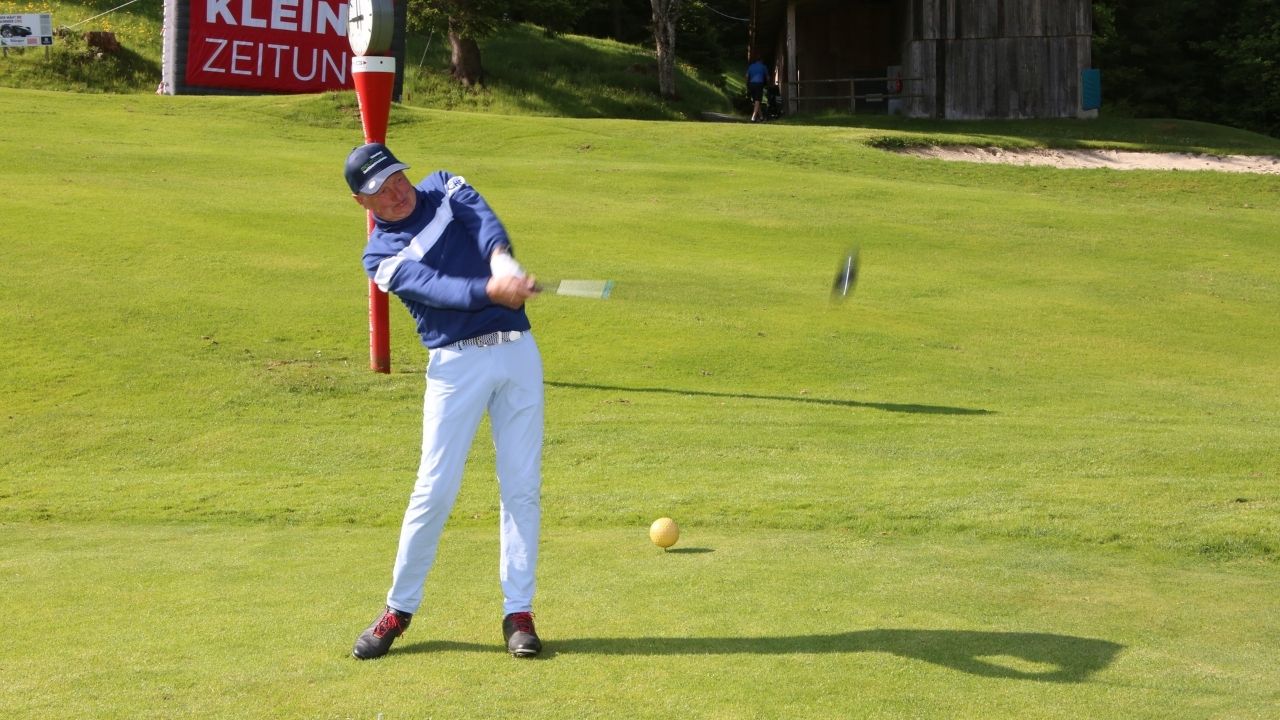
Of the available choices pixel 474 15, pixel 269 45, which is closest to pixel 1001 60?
pixel 474 15

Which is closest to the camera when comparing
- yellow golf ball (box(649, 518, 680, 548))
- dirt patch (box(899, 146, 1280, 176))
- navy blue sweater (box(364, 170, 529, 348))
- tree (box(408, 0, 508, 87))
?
navy blue sweater (box(364, 170, 529, 348))

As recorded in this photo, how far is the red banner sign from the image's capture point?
36625mm

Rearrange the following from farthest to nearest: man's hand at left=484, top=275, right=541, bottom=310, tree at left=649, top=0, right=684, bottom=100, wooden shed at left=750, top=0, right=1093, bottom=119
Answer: tree at left=649, top=0, right=684, bottom=100 → wooden shed at left=750, top=0, right=1093, bottom=119 → man's hand at left=484, top=275, right=541, bottom=310

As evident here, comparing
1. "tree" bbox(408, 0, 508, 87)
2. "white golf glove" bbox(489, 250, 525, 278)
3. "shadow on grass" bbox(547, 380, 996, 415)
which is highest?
"tree" bbox(408, 0, 508, 87)

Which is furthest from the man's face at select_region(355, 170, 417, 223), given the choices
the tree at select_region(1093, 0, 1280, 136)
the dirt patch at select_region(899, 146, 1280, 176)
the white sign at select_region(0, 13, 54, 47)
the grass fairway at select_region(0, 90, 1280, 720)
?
the tree at select_region(1093, 0, 1280, 136)

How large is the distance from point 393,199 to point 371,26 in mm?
7824

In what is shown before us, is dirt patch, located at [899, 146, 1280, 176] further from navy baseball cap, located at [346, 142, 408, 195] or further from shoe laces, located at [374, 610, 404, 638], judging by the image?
shoe laces, located at [374, 610, 404, 638]

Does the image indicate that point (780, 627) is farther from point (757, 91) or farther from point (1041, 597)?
point (757, 91)

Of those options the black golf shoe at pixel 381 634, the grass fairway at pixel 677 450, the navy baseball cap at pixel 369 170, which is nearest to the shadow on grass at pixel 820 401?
the grass fairway at pixel 677 450

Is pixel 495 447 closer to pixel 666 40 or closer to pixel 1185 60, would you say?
pixel 666 40

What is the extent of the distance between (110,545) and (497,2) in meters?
35.4

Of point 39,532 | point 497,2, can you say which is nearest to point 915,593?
point 39,532

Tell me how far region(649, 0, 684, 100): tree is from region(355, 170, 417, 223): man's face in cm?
4149

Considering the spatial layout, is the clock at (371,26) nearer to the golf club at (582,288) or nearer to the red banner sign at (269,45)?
the golf club at (582,288)
